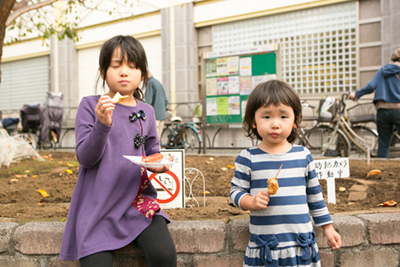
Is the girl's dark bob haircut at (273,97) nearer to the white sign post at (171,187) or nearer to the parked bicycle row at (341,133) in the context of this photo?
the white sign post at (171,187)

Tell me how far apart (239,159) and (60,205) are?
204cm

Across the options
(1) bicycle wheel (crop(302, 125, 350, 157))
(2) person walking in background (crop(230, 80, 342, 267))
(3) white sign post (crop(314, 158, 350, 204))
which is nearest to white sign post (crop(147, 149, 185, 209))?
(2) person walking in background (crop(230, 80, 342, 267))

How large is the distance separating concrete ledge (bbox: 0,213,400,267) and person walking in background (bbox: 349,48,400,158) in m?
3.60

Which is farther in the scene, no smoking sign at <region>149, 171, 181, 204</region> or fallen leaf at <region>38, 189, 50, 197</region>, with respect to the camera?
fallen leaf at <region>38, 189, 50, 197</region>

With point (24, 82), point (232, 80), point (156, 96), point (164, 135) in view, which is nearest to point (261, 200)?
point (156, 96)

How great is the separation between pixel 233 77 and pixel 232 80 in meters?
0.06

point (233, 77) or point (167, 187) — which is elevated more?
point (233, 77)

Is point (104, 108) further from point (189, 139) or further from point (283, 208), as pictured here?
point (189, 139)

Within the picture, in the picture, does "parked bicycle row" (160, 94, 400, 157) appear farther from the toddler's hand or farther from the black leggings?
the black leggings

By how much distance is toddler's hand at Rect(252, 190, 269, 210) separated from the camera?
67.0 inches

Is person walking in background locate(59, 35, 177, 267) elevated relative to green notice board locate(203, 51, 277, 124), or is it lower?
lower

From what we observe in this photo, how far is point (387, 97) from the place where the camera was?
545 centimetres

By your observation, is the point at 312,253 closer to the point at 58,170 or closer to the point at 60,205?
the point at 60,205

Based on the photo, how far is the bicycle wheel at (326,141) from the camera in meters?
6.74
